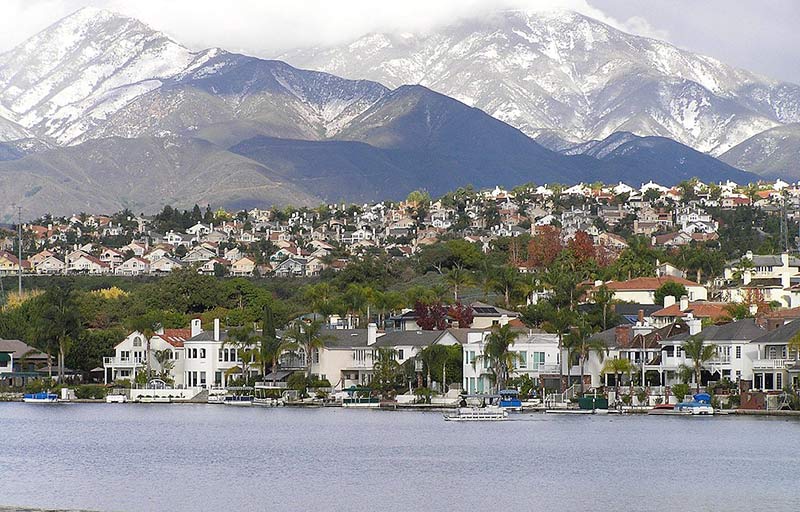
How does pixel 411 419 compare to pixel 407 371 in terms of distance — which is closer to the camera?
pixel 411 419

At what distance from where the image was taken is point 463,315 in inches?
5089

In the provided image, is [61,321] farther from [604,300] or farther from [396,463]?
[396,463]

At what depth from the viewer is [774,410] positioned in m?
94.8

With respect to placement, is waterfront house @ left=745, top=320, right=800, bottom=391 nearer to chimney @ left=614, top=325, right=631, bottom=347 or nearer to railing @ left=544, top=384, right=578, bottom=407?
chimney @ left=614, top=325, right=631, bottom=347

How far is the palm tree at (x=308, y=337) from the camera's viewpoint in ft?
388

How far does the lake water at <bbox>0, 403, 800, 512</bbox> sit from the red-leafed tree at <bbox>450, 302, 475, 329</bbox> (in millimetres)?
27004

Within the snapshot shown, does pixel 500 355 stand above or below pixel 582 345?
below

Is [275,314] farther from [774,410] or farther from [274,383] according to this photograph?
[774,410]

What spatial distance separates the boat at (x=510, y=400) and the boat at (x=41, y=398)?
3441 cm

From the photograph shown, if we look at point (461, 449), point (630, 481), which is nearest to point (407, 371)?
point (461, 449)

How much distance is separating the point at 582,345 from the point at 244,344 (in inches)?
1099

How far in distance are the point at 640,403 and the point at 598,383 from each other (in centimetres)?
685

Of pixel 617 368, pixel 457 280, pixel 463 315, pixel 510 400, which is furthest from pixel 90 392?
pixel 617 368

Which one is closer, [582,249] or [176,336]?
[176,336]
